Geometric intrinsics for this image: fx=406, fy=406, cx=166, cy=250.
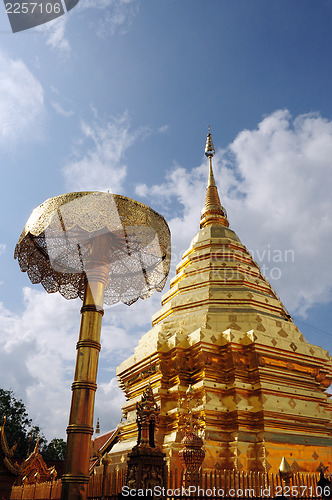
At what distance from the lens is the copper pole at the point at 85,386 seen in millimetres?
5258

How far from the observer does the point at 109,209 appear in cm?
628

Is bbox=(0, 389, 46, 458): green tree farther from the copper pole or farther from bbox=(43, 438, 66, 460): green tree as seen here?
the copper pole

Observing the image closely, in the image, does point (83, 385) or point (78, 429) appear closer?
point (78, 429)

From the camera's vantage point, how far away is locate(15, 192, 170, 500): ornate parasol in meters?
5.49

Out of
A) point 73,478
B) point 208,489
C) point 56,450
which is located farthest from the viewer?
point 56,450

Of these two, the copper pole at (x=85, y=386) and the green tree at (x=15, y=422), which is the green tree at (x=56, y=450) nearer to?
the green tree at (x=15, y=422)

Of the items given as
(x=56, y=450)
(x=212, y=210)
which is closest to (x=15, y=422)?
(x=56, y=450)

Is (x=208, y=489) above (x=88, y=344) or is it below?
below

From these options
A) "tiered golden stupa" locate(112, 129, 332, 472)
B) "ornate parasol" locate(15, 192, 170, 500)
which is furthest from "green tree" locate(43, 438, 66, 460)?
"ornate parasol" locate(15, 192, 170, 500)

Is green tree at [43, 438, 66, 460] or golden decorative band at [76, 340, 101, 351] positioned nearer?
golden decorative band at [76, 340, 101, 351]

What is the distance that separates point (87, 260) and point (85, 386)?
6.92ft

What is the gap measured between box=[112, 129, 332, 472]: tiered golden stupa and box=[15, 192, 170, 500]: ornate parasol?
4260mm

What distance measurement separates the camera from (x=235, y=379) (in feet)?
37.3

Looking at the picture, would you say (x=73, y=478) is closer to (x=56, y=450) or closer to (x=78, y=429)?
(x=78, y=429)
